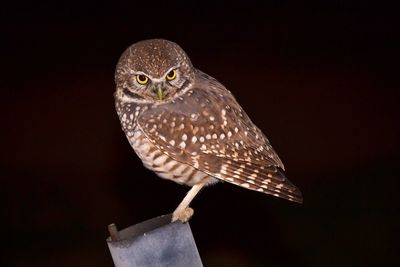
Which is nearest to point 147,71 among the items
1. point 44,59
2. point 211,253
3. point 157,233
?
point 157,233

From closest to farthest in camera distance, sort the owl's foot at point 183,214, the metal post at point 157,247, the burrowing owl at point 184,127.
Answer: the metal post at point 157,247
the owl's foot at point 183,214
the burrowing owl at point 184,127

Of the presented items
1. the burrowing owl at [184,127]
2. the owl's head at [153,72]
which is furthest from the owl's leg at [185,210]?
the owl's head at [153,72]

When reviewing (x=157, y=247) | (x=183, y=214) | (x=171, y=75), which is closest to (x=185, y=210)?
(x=183, y=214)

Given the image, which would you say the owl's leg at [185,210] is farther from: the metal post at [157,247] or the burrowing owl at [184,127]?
the metal post at [157,247]

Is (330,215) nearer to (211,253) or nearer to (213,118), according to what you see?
(211,253)

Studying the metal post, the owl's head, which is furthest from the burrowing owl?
the metal post

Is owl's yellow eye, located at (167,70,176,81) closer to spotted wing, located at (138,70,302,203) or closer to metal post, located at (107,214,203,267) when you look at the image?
spotted wing, located at (138,70,302,203)

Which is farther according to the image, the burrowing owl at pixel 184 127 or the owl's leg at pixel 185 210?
the burrowing owl at pixel 184 127
